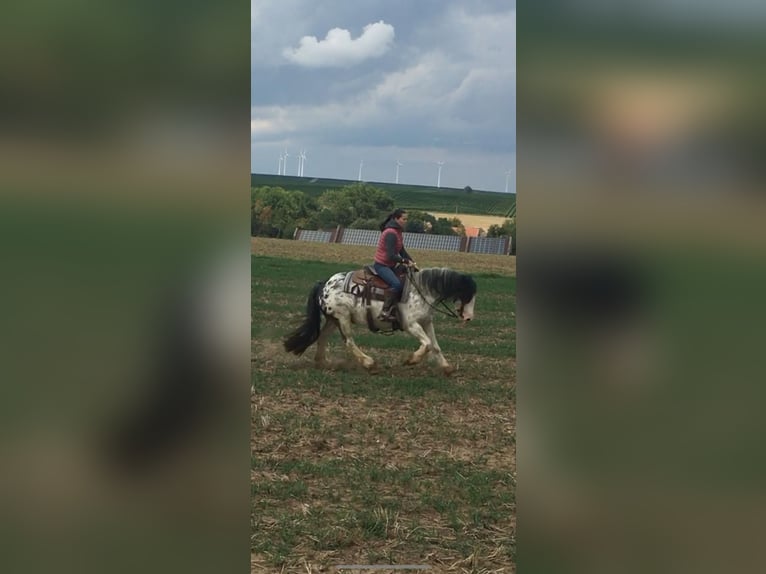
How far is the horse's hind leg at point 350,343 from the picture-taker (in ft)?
22.8

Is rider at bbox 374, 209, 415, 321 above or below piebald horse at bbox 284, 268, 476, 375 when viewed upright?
above

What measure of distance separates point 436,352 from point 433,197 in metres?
1.46

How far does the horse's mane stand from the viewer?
22.5 feet

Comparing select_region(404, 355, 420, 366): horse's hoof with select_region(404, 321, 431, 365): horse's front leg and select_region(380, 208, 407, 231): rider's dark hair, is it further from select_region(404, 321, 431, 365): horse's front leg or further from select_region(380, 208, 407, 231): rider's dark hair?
select_region(380, 208, 407, 231): rider's dark hair

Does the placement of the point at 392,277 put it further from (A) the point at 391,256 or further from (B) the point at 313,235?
(B) the point at 313,235

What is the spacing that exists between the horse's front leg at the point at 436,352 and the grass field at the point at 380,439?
0.30 feet

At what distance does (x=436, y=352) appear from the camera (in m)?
7.05
